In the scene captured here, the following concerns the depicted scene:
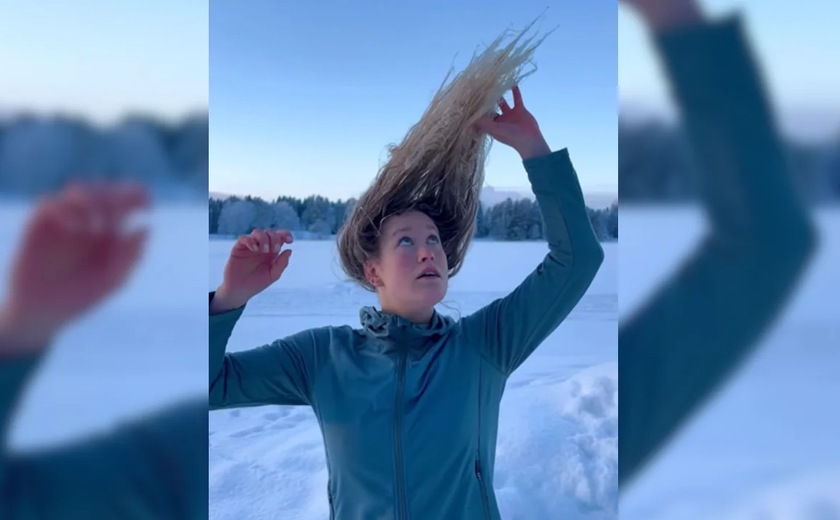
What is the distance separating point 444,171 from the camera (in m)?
1.52

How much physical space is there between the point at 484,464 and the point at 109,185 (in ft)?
2.75

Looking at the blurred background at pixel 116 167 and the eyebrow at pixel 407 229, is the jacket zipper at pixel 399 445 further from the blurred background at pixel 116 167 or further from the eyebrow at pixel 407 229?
the blurred background at pixel 116 167

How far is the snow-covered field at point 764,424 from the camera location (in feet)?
2.52

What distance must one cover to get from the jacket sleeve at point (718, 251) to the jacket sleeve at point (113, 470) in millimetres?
491

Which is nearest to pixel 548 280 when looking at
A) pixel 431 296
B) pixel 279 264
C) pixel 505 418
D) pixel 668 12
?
pixel 431 296

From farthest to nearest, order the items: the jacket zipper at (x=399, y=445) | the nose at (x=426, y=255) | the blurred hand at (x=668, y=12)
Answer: the nose at (x=426, y=255) < the jacket zipper at (x=399, y=445) < the blurred hand at (x=668, y=12)

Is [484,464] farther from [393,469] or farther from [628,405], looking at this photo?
[628,405]

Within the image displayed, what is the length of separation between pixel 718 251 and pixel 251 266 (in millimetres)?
888

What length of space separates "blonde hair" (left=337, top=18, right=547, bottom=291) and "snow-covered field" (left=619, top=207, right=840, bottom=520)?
0.70 m

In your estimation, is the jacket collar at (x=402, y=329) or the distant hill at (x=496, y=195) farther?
the distant hill at (x=496, y=195)

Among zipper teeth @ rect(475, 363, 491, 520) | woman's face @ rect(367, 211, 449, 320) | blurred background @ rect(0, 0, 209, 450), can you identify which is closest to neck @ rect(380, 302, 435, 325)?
woman's face @ rect(367, 211, 449, 320)

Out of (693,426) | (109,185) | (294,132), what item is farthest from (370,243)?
(693,426)

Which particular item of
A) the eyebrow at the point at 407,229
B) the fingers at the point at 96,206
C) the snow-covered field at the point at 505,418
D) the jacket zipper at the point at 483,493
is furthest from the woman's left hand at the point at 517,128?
the fingers at the point at 96,206

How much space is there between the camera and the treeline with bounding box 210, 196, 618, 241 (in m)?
1.63
